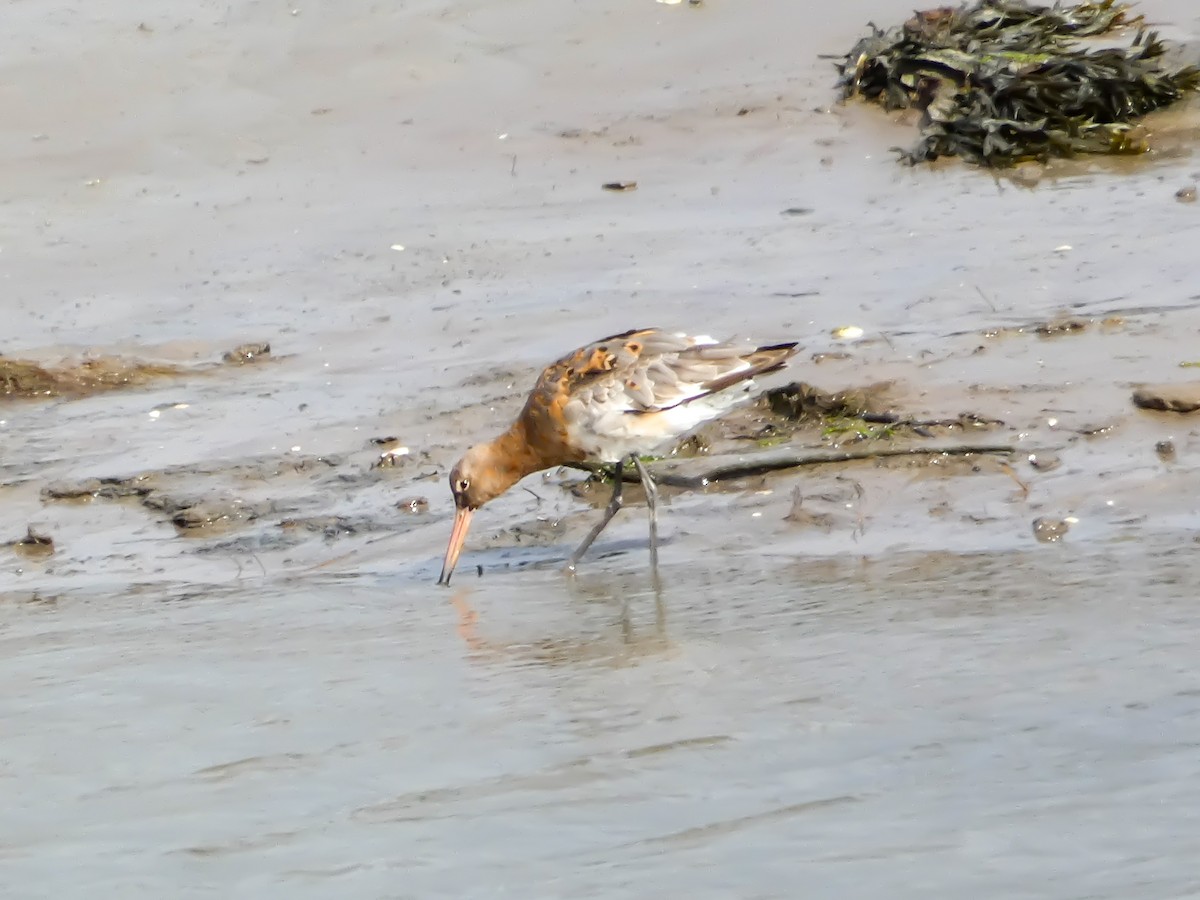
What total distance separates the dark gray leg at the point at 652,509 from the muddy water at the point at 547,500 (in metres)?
0.09

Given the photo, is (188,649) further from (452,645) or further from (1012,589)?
(1012,589)

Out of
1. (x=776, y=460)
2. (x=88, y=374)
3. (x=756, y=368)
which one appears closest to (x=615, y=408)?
(x=756, y=368)

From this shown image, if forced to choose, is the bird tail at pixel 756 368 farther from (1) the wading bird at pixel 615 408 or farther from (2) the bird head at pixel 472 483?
(2) the bird head at pixel 472 483

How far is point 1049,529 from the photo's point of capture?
261 inches

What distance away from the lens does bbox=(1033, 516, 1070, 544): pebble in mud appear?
659 centimetres

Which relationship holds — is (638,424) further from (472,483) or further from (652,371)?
(472,483)

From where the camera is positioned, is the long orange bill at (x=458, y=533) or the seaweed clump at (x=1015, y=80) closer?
the long orange bill at (x=458, y=533)

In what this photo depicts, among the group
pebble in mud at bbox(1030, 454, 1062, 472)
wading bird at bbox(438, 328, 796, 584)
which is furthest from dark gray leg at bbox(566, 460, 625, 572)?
pebble in mud at bbox(1030, 454, 1062, 472)

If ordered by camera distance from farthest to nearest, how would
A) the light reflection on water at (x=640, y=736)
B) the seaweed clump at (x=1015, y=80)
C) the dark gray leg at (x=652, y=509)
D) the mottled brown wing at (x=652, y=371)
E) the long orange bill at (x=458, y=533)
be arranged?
the seaweed clump at (x=1015, y=80)
the mottled brown wing at (x=652, y=371)
the long orange bill at (x=458, y=533)
the dark gray leg at (x=652, y=509)
the light reflection on water at (x=640, y=736)

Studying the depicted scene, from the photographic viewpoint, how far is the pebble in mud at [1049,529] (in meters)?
6.59

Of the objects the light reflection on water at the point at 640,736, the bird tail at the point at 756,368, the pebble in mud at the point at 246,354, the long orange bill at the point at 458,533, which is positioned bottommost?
the light reflection on water at the point at 640,736

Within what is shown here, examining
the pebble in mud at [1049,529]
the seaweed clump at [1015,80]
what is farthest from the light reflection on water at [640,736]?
the seaweed clump at [1015,80]

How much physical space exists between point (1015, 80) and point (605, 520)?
5485 millimetres

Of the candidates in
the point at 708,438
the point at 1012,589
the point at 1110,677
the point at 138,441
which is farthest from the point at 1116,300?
the point at 138,441
